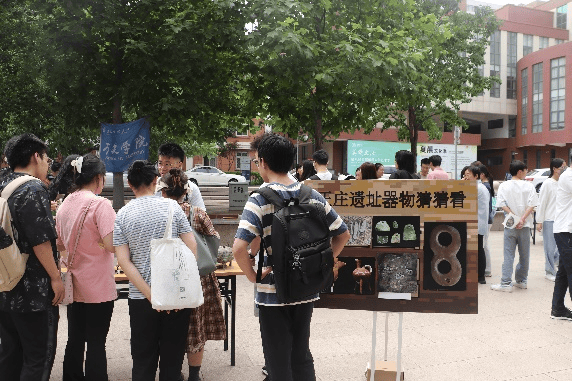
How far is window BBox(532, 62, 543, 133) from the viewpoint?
45.9m

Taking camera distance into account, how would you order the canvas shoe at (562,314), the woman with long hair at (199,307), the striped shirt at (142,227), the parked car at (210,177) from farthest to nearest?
the parked car at (210,177) < the canvas shoe at (562,314) < the woman with long hair at (199,307) < the striped shirt at (142,227)

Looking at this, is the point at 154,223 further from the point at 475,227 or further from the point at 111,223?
the point at 475,227

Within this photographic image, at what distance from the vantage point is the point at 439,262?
3555 millimetres

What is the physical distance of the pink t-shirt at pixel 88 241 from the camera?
11.7ft

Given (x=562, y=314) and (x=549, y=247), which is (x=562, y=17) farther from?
(x=562, y=314)

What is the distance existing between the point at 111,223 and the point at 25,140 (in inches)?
30.4

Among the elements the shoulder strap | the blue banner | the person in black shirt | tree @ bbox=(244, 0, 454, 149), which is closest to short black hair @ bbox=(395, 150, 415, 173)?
tree @ bbox=(244, 0, 454, 149)

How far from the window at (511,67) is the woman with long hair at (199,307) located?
167ft

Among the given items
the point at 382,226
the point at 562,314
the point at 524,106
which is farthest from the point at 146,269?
the point at 524,106

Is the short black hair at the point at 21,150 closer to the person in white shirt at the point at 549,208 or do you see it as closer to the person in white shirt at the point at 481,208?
the person in white shirt at the point at 481,208

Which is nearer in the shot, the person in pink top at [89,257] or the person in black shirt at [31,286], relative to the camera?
the person in black shirt at [31,286]

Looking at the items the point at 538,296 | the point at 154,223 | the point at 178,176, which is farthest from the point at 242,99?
the point at 154,223

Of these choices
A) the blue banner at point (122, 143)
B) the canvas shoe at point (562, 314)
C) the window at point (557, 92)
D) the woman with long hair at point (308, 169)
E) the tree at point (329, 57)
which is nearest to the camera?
the canvas shoe at point (562, 314)

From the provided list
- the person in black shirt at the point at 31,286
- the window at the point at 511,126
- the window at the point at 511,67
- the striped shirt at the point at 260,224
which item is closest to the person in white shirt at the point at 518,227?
the striped shirt at the point at 260,224
